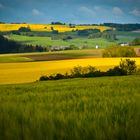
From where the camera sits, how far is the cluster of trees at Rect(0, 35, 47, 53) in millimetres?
136163

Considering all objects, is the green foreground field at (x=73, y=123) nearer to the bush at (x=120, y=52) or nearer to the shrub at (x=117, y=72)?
the shrub at (x=117, y=72)

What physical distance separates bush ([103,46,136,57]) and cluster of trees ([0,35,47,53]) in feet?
164

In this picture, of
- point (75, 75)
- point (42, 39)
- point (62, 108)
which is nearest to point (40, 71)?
point (75, 75)

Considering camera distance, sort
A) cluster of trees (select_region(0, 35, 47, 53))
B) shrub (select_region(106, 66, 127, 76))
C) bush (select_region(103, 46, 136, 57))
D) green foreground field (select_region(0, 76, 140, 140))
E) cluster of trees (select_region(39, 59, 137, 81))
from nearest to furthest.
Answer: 1. green foreground field (select_region(0, 76, 140, 140))
2. cluster of trees (select_region(39, 59, 137, 81))
3. shrub (select_region(106, 66, 127, 76))
4. bush (select_region(103, 46, 136, 57))
5. cluster of trees (select_region(0, 35, 47, 53))

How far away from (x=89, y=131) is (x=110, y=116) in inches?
37.6

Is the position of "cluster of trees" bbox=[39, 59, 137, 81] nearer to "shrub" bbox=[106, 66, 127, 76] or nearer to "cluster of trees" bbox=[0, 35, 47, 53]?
"shrub" bbox=[106, 66, 127, 76]

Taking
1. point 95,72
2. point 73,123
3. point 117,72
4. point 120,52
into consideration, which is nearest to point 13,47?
point 120,52

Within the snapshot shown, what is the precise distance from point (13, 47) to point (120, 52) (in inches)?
2244

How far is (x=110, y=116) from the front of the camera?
5953 millimetres

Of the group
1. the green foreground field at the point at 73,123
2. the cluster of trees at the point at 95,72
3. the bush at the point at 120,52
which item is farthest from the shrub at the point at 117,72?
the bush at the point at 120,52

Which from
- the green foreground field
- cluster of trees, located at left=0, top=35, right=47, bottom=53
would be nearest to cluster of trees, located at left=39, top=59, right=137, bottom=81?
the green foreground field

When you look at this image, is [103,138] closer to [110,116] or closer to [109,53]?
[110,116]

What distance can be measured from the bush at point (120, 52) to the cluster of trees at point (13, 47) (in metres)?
50.1

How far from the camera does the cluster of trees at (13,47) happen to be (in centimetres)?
13616
